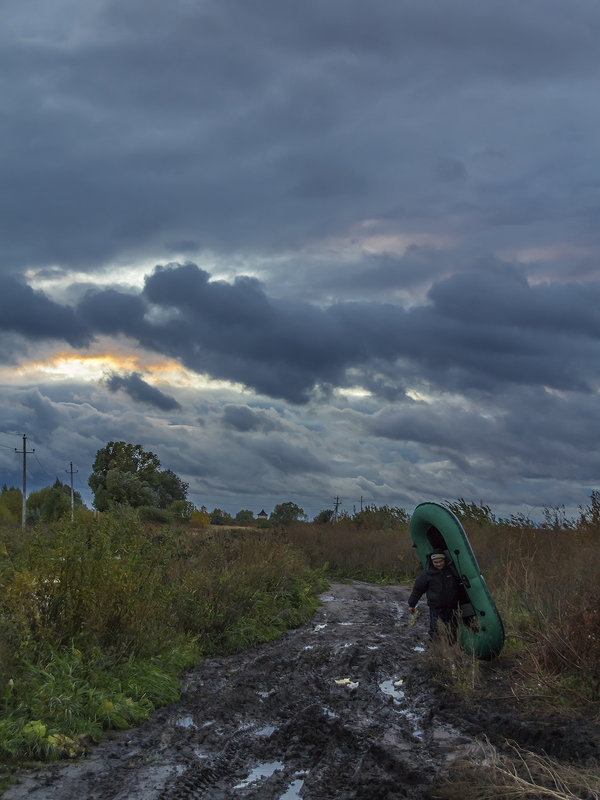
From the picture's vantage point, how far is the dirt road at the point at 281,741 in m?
5.28

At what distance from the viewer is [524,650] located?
8477mm

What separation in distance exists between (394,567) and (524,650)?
1380cm

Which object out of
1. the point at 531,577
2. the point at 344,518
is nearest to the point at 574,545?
the point at 531,577

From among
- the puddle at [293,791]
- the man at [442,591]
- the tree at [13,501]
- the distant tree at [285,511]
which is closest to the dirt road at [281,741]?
the puddle at [293,791]

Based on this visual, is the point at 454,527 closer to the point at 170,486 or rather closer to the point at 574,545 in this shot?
the point at 574,545

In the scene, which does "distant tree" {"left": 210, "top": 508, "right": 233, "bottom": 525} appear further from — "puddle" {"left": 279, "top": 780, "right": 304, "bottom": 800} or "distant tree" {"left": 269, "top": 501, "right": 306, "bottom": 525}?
"puddle" {"left": 279, "top": 780, "right": 304, "bottom": 800}

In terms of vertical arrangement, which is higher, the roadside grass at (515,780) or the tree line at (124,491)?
the tree line at (124,491)

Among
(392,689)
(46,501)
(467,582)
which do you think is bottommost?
(392,689)

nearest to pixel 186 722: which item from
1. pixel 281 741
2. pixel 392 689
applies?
pixel 281 741

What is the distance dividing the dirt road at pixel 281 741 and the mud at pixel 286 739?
1 cm

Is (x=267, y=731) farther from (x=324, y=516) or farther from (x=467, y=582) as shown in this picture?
(x=324, y=516)

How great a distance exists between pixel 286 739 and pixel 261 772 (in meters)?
0.74

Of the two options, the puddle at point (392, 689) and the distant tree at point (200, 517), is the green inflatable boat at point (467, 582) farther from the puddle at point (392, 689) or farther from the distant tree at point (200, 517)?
the distant tree at point (200, 517)

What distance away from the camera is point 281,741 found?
6.33 metres
